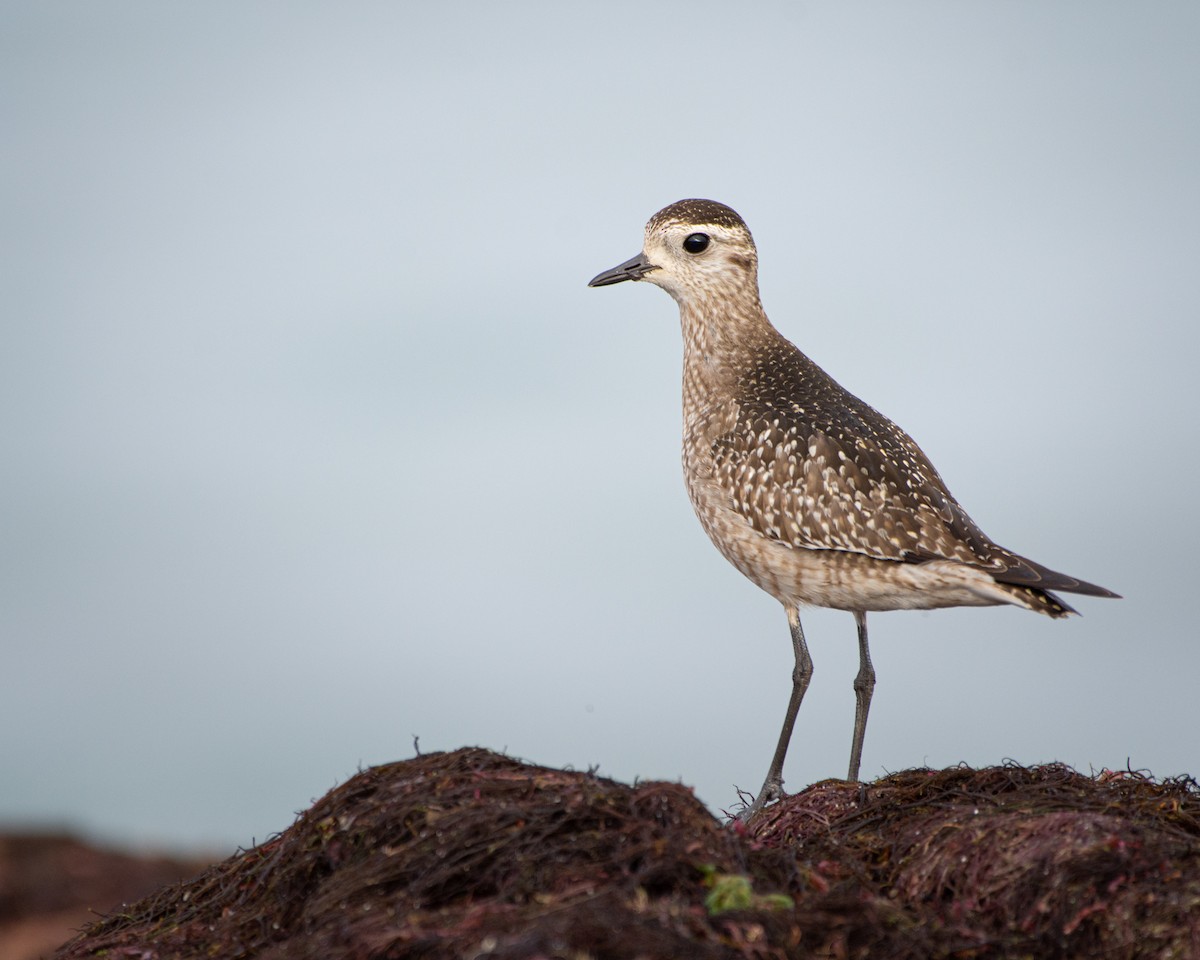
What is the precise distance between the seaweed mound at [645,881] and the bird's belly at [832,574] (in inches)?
88.2

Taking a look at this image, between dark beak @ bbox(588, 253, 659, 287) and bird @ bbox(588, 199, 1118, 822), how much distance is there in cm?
1

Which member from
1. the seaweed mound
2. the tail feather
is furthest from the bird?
the seaweed mound

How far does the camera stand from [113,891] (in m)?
16.7

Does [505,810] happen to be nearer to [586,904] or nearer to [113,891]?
[586,904]

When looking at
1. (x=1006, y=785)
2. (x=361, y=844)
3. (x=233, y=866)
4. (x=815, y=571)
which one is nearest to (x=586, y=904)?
(x=361, y=844)

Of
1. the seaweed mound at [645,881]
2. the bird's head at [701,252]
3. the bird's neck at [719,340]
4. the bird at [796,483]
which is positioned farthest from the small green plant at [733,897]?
the bird's head at [701,252]

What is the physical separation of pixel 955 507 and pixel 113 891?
37.6ft

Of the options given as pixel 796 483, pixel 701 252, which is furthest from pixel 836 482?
pixel 701 252

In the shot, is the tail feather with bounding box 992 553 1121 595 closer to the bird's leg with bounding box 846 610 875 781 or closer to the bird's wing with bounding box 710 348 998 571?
the bird's wing with bounding box 710 348 998 571

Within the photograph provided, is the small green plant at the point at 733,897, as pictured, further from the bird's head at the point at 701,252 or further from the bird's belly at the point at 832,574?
the bird's head at the point at 701,252

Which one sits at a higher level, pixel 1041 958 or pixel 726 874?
pixel 726 874

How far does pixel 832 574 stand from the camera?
1007 centimetres

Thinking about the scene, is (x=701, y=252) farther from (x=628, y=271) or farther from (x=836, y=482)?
(x=836, y=482)

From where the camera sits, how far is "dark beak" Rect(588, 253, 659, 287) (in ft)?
39.6
